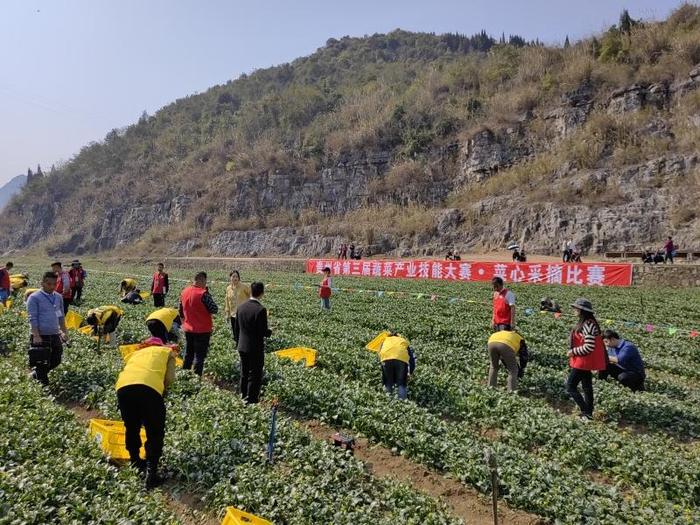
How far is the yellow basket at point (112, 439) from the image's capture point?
19.3 ft

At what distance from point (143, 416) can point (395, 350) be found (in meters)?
4.26

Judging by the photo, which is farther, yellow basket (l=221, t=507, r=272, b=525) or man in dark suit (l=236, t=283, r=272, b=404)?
man in dark suit (l=236, t=283, r=272, b=404)

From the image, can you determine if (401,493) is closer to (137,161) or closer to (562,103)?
(562,103)

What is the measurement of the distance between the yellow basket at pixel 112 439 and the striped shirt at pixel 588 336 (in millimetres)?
6555

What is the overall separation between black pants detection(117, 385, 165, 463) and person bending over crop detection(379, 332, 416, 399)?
3981 mm

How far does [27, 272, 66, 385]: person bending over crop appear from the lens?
785cm

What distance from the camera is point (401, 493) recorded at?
5133 millimetres

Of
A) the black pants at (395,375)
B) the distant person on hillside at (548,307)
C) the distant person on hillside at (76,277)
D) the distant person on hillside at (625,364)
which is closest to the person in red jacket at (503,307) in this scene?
the distant person on hillside at (625,364)

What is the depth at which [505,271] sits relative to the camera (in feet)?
93.0

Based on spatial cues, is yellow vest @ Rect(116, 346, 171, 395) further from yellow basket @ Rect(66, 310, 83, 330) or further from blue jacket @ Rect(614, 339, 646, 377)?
yellow basket @ Rect(66, 310, 83, 330)

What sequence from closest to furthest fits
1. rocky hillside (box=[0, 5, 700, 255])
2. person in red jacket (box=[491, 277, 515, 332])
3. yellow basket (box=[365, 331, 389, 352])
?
person in red jacket (box=[491, 277, 515, 332]), yellow basket (box=[365, 331, 389, 352]), rocky hillside (box=[0, 5, 700, 255])

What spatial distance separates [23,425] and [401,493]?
4672mm

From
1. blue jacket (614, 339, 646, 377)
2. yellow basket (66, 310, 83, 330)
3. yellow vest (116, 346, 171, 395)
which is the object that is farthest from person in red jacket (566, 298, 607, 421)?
yellow basket (66, 310, 83, 330)

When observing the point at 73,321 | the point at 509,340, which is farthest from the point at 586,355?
the point at 73,321
